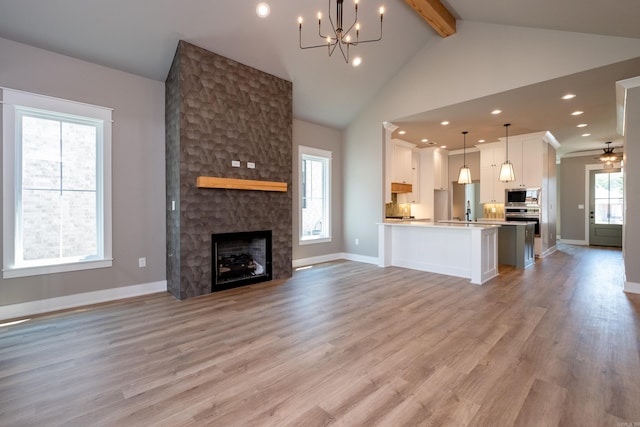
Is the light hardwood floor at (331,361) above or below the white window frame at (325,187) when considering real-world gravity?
below

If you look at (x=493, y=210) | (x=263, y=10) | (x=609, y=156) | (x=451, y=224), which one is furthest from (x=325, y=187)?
(x=609, y=156)

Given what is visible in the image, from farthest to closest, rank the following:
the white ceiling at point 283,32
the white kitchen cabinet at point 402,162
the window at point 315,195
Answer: the white kitchen cabinet at point 402,162 → the window at point 315,195 → the white ceiling at point 283,32

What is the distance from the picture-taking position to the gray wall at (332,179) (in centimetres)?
593

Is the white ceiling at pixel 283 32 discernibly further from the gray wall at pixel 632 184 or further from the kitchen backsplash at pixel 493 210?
the kitchen backsplash at pixel 493 210

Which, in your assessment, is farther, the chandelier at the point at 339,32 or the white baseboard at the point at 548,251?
the white baseboard at the point at 548,251

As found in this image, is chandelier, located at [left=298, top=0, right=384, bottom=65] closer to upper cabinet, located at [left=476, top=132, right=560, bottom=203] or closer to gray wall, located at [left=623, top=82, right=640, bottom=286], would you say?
gray wall, located at [left=623, top=82, right=640, bottom=286]

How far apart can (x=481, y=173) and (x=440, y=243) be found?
12.3 feet

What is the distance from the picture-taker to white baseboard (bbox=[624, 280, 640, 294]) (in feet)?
13.1

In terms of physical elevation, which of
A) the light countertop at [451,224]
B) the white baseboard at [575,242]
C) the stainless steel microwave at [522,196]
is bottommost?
the white baseboard at [575,242]

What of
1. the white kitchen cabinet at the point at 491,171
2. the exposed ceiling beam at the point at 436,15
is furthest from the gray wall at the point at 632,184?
the white kitchen cabinet at the point at 491,171

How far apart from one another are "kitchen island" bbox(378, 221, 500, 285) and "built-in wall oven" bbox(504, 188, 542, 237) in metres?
2.67

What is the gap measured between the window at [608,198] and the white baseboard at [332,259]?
25.1 feet

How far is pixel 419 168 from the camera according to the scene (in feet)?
27.6

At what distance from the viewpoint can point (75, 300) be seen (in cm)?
358
